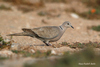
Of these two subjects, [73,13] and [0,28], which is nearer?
[0,28]

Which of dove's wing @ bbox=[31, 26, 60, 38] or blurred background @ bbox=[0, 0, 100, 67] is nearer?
dove's wing @ bbox=[31, 26, 60, 38]

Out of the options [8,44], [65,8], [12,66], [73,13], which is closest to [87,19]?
[73,13]

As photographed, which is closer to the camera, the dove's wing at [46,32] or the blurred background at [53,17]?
the dove's wing at [46,32]

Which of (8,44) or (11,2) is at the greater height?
(11,2)

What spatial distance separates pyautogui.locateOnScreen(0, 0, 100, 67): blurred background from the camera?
29.2ft

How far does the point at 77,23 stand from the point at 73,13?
7.20 ft

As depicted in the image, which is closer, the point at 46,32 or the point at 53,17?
the point at 46,32

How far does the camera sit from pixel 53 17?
12.1 metres

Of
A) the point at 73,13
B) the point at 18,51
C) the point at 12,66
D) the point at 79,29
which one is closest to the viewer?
the point at 12,66

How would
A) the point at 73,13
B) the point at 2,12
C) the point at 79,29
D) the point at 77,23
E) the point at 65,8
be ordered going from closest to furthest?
the point at 79,29 → the point at 77,23 → the point at 2,12 → the point at 73,13 → the point at 65,8

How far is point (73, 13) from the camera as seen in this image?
12922mm

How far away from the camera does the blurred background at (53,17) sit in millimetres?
8902

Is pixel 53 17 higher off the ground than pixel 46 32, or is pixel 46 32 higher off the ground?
pixel 46 32

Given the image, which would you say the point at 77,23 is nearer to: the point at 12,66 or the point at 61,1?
the point at 61,1
